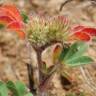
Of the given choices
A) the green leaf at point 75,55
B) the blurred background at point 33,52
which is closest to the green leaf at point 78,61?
the green leaf at point 75,55

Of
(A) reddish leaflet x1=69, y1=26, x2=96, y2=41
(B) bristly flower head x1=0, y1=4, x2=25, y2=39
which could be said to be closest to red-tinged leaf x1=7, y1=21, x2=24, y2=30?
(B) bristly flower head x1=0, y1=4, x2=25, y2=39

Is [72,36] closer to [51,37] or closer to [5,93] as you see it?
[51,37]

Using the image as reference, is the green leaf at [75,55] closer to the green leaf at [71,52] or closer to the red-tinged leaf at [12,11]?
the green leaf at [71,52]

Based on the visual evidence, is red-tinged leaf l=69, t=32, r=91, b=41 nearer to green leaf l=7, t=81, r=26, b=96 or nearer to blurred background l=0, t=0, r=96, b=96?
green leaf l=7, t=81, r=26, b=96

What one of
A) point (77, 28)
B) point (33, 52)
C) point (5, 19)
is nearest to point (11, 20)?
point (5, 19)

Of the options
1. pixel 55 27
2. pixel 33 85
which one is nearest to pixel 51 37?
pixel 55 27

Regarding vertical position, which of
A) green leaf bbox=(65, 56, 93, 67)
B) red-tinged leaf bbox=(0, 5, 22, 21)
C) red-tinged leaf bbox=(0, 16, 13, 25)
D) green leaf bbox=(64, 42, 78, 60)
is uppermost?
red-tinged leaf bbox=(0, 5, 22, 21)

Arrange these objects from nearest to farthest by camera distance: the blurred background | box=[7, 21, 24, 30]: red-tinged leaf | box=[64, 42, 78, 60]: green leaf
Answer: box=[7, 21, 24, 30]: red-tinged leaf < box=[64, 42, 78, 60]: green leaf < the blurred background
